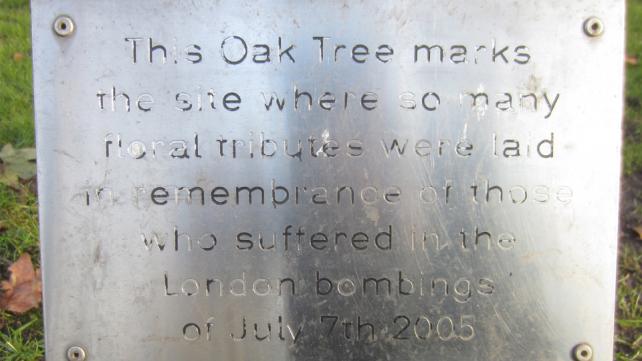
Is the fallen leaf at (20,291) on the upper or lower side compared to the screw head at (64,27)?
lower

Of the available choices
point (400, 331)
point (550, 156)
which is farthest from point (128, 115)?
point (550, 156)

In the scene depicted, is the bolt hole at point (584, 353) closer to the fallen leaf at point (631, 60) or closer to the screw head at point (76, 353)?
the screw head at point (76, 353)

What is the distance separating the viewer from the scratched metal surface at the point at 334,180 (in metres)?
1.51

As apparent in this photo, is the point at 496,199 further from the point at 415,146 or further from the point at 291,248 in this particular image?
the point at 291,248

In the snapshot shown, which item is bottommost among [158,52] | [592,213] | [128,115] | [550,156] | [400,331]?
[400,331]

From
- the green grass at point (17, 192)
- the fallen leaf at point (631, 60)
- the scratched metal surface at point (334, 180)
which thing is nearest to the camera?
the scratched metal surface at point (334, 180)

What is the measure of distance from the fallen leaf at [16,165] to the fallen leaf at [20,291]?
45cm

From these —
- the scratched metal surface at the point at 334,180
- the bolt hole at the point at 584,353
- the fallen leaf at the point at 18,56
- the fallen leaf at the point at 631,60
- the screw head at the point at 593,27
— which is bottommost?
the bolt hole at the point at 584,353

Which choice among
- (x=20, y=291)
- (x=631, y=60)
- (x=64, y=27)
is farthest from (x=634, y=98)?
(x=20, y=291)

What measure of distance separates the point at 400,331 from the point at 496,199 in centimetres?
40

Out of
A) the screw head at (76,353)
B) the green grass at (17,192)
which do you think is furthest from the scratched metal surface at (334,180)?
the green grass at (17,192)

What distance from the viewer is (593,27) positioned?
59.9 inches

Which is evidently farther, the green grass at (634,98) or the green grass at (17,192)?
the green grass at (634,98)

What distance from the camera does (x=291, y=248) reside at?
1.54 m
